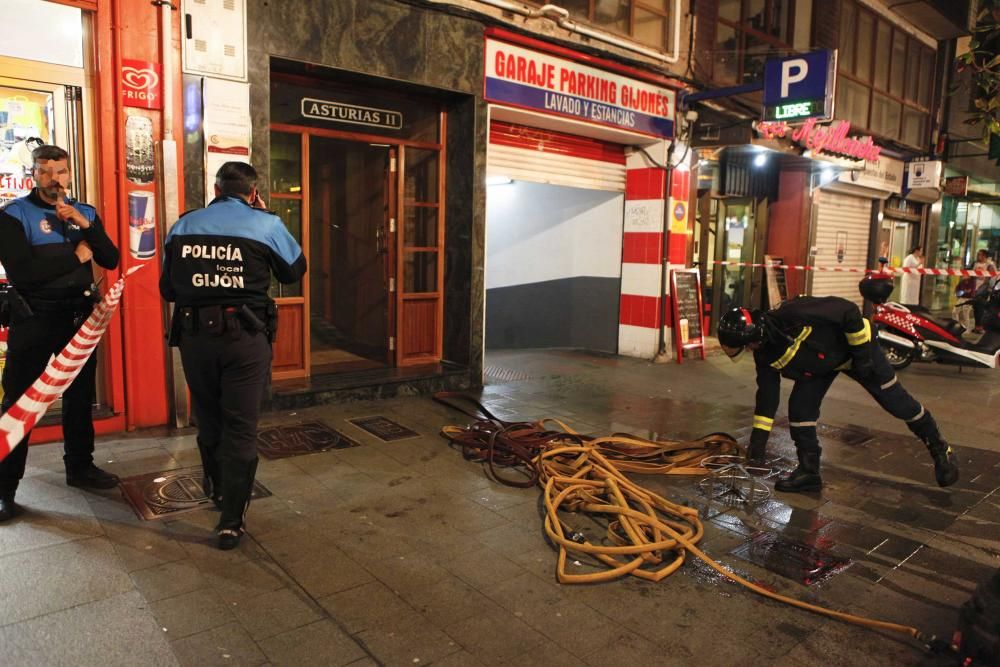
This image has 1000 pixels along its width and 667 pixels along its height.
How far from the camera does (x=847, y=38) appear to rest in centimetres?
1387

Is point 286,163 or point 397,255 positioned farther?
point 397,255

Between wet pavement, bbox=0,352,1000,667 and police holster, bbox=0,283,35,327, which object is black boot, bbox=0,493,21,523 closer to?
wet pavement, bbox=0,352,1000,667

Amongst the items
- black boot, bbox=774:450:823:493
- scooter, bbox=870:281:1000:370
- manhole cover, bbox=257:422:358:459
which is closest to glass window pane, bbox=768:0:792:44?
scooter, bbox=870:281:1000:370

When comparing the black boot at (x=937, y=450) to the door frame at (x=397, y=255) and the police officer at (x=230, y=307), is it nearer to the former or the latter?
the police officer at (x=230, y=307)

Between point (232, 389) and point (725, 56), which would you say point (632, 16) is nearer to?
point (725, 56)

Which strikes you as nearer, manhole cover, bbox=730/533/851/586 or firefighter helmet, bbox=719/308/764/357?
manhole cover, bbox=730/533/851/586

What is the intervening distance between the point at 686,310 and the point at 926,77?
11.2 m

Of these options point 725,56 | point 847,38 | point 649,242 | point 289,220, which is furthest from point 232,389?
point 847,38

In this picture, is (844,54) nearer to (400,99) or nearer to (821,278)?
(821,278)

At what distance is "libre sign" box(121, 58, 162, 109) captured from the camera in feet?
18.1

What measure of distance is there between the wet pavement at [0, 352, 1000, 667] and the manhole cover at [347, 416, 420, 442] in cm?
9

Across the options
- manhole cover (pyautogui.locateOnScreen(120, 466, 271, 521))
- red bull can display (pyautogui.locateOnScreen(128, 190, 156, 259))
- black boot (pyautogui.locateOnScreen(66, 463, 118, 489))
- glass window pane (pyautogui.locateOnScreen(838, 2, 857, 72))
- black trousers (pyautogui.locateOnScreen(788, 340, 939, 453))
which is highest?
glass window pane (pyautogui.locateOnScreen(838, 2, 857, 72))

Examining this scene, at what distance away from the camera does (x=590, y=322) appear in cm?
1113

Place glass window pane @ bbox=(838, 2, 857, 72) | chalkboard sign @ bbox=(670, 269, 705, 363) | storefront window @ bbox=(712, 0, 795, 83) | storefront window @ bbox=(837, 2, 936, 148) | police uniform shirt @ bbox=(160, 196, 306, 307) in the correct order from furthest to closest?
storefront window @ bbox=(837, 2, 936, 148), glass window pane @ bbox=(838, 2, 857, 72), storefront window @ bbox=(712, 0, 795, 83), chalkboard sign @ bbox=(670, 269, 705, 363), police uniform shirt @ bbox=(160, 196, 306, 307)
